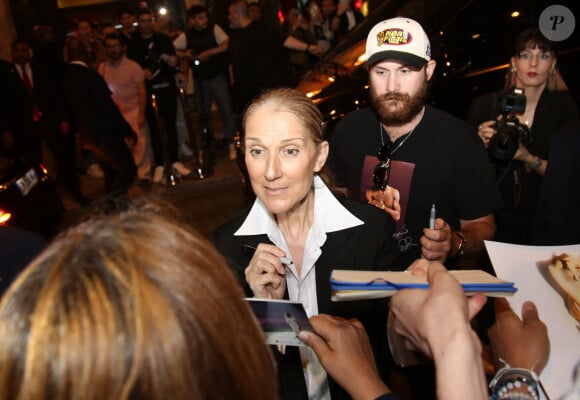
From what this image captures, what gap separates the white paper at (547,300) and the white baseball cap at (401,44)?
4.30 ft

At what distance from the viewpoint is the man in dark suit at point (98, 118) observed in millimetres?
4969

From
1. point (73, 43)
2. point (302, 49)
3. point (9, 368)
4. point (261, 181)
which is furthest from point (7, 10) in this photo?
point (9, 368)

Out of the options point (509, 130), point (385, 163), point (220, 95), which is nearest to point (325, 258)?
point (385, 163)

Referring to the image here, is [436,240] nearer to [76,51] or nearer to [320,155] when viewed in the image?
[320,155]

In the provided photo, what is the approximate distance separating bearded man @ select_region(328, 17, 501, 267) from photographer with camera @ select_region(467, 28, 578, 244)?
572 millimetres

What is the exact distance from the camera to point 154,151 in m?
6.55

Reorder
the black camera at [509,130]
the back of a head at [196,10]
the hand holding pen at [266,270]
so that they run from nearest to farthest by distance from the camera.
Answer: the hand holding pen at [266,270] → the black camera at [509,130] → the back of a head at [196,10]

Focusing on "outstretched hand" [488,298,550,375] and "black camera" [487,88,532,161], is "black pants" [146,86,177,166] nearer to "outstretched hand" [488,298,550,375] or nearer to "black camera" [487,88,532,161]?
"black camera" [487,88,532,161]

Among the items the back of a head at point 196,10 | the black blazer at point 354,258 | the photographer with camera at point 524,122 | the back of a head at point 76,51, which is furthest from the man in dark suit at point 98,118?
the photographer with camera at point 524,122

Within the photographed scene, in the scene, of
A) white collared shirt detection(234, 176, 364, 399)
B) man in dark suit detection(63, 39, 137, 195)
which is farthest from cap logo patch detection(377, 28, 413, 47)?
man in dark suit detection(63, 39, 137, 195)

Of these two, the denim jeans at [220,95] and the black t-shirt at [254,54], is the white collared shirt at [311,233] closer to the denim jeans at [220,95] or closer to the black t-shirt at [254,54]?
the black t-shirt at [254,54]

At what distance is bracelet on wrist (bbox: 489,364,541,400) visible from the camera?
43.7 inches

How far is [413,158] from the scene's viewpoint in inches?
93.1

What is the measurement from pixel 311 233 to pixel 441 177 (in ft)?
2.53
